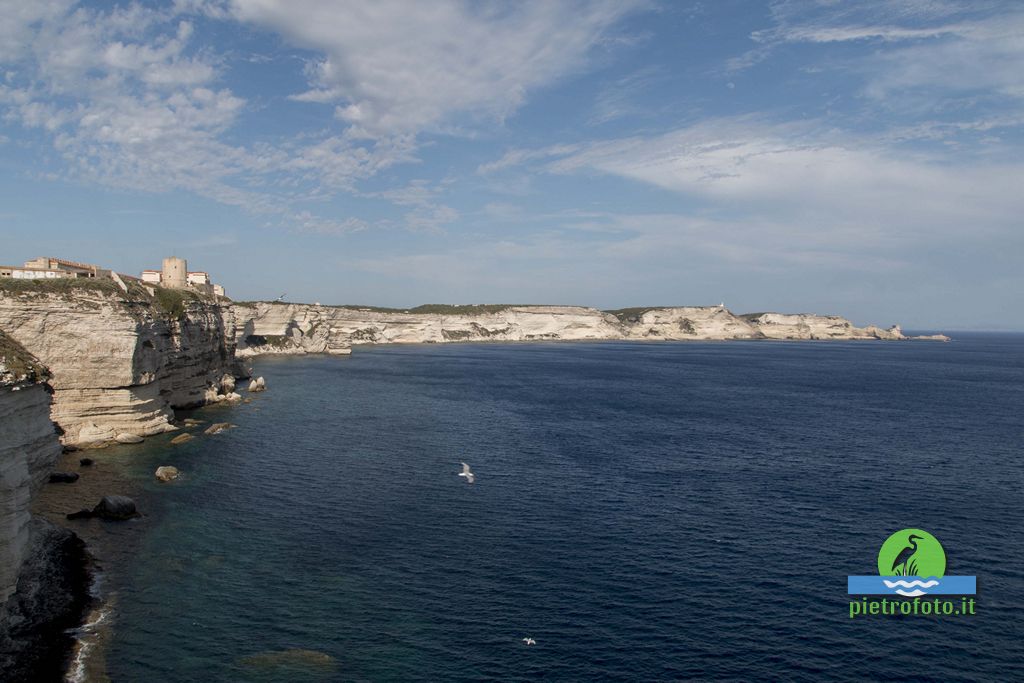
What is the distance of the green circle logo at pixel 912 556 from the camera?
31941mm

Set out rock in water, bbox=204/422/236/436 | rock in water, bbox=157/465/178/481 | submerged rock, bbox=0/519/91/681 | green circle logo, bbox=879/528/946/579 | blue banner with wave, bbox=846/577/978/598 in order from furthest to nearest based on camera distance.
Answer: rock in water, bbox=204/422/236/436 < rock in water, bbox=157/465/178/481 < green circle logo, bbox=879/528/946/579 < blue banner with wave, bbox=846/577/978/598 < submerged rock, bbox=0/519/91/681

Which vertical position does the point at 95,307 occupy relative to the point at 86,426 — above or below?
above

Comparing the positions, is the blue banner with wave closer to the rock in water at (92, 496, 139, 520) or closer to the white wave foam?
the white wave foam

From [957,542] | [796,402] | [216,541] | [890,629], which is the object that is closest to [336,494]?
[216,541]

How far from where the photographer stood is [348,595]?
28.1 m

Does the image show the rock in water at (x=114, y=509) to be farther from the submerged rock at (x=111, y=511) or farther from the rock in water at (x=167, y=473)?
the rock in water at (x=167, y=473)

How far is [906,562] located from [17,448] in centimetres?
4134

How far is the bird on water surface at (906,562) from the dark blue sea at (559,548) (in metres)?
1.20

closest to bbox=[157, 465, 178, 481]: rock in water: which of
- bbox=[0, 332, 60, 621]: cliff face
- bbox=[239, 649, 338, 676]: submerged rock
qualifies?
bbox=[0, 332, 60, 621]: cliff face

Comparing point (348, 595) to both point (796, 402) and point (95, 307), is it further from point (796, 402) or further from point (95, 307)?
point (796, 402)

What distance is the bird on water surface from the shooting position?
32.2m

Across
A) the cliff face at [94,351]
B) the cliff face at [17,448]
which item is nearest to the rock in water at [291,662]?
the cliff face at [17,448]

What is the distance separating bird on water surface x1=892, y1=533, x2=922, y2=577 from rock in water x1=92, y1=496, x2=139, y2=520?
4170 centimetres

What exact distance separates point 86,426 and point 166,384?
562 inches
